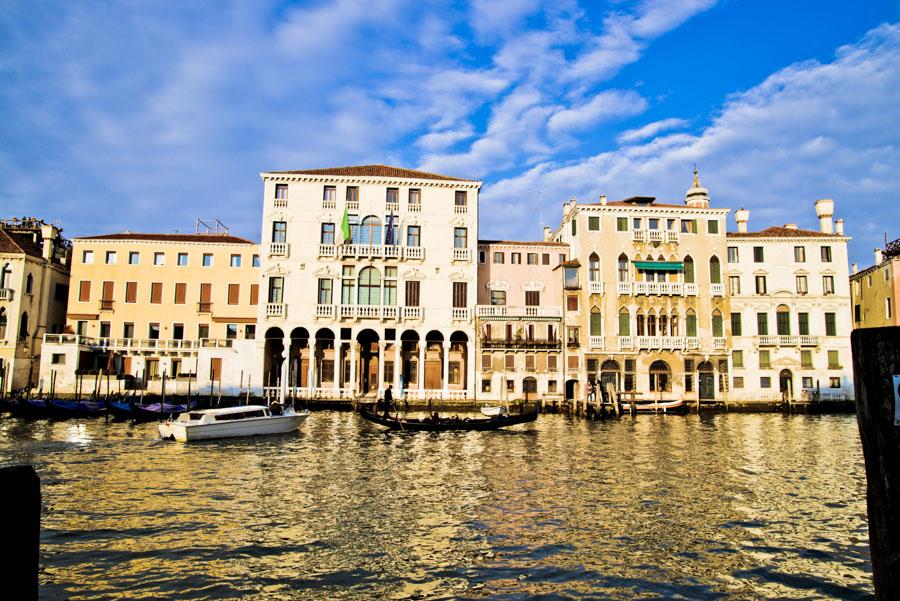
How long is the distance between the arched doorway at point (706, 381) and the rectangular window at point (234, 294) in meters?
31.4

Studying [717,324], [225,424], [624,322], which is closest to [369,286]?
[624,322]

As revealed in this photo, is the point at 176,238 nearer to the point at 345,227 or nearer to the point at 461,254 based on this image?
the point at 345,227

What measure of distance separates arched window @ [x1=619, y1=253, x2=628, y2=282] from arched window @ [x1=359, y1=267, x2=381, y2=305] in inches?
651

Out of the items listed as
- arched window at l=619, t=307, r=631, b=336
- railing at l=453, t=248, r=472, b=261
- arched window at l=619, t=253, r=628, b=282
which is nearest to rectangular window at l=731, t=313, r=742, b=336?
arched window at l=619, t=307, r=631, b=336

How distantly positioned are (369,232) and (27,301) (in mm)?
22487

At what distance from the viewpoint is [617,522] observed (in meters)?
11.3

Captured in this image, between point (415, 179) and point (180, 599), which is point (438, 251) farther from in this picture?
point (180, 599)

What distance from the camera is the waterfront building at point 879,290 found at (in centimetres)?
4191

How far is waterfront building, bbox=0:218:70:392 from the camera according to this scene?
38.8m

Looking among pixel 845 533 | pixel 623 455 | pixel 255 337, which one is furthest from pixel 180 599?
pixel 255 337

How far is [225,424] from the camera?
77.4 feet

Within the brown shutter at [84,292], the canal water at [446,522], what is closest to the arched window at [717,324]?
the canal water at [446,522]

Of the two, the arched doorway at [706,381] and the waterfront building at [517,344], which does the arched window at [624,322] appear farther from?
the arched doorway at [706,381]

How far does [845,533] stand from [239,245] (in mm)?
38587
